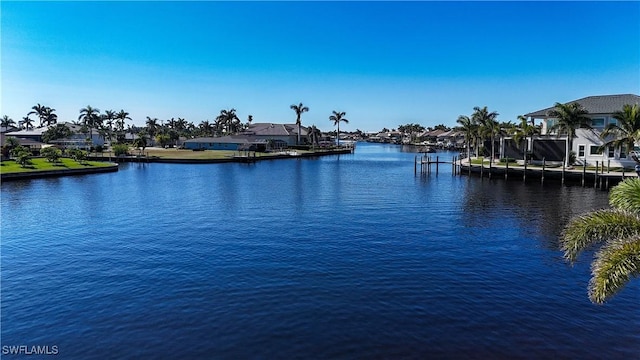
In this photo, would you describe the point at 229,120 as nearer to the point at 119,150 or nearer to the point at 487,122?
the point at 119,150

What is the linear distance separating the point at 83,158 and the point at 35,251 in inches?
2381

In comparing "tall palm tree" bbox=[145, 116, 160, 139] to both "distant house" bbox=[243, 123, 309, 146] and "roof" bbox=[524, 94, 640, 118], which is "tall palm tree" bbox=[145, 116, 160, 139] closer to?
"distant house" bbox=[243, 123, 309, 146]

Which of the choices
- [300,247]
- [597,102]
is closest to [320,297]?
[300,247]

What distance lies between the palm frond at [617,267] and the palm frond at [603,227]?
680mm

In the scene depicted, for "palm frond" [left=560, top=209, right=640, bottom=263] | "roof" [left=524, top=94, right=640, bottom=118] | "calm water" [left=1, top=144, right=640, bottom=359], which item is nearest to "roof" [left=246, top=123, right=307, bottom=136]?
"roof" [left=524, top=94, right=640, bottom=118]

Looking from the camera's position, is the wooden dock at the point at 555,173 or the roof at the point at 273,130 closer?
the wooden dock at the point at 555,173

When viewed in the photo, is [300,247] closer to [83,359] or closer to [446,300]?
[446,300]

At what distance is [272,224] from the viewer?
32906mm

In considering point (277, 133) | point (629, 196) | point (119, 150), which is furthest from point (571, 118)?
point (277, 133)

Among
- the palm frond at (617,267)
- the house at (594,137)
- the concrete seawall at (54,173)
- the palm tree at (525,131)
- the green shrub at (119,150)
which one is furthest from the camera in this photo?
the green shrub at (119,150)

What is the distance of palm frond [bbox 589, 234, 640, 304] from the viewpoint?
31.1ft

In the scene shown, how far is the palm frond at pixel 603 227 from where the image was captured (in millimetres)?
10440

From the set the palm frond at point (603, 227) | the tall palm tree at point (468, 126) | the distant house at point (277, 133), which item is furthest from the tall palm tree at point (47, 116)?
the palm frond at point (603, 227)

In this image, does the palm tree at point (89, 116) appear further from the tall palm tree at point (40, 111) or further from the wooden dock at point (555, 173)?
the wooden dock at point (555, 173)
